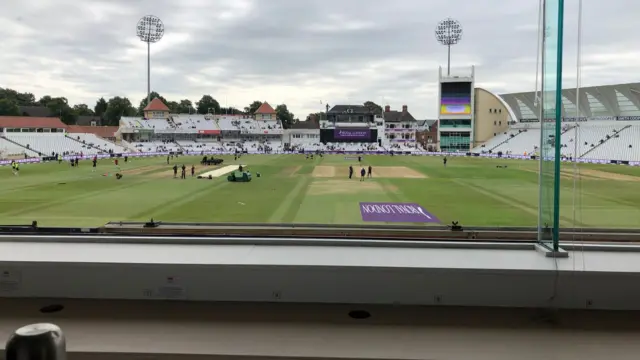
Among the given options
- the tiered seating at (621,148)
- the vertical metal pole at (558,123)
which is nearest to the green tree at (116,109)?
the tiered seating at (621,148)

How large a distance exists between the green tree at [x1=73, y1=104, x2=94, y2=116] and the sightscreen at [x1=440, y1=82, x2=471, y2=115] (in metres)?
47.8

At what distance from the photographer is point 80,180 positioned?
899 inches

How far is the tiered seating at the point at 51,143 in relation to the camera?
41.9 metres

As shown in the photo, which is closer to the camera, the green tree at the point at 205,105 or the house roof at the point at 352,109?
the house roof at the point at 352,109

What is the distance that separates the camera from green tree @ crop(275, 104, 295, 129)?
86.8 m

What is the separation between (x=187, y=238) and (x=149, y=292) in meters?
0.57

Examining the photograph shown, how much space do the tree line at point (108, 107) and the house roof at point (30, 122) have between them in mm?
895

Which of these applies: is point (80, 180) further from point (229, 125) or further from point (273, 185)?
point (229, 125)

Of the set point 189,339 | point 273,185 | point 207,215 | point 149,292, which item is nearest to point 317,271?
point 189,339

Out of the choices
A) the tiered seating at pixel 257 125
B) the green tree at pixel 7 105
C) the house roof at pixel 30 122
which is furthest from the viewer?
the tiered seating at pixel 257 125

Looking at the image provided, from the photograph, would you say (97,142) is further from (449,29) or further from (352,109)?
(449,29)

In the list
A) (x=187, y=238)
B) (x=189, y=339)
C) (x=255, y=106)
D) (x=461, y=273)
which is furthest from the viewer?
(x=255, y=106)

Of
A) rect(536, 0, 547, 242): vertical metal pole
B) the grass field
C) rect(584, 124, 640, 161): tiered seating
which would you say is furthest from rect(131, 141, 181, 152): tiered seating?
rect(536, 0, 547, 242): vertical metal pole

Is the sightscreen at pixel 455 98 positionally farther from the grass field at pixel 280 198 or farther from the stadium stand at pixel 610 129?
the grass field at pixel 280 198
